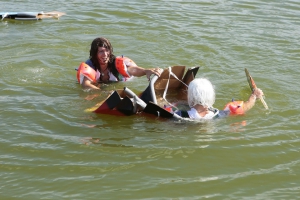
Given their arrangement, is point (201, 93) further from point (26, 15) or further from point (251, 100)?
point (26, 15)

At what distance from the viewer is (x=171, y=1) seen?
1417 centimetres

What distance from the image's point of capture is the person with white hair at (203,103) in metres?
6.64

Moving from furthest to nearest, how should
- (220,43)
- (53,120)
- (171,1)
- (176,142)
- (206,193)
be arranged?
(171,1), (220,43), (53,120), (176,142), (206,193)

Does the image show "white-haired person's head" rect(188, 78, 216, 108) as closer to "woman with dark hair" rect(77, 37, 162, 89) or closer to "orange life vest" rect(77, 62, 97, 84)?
"woman with dark hair" rect(77, 37, 162, 89)

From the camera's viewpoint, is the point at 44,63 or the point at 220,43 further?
the point at 220,43

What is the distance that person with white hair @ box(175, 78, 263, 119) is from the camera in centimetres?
664

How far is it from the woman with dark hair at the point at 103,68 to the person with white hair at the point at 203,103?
134 cm

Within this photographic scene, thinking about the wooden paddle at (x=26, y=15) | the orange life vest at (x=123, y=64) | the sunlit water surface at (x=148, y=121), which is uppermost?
the wooden paddle at (x=26, y=15)

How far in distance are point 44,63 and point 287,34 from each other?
17.0 ft

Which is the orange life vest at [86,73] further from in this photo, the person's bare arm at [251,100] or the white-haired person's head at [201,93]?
the person's bare arm at [251,100]

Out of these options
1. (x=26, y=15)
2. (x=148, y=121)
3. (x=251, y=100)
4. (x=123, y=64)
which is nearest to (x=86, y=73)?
(x=123, y=64)

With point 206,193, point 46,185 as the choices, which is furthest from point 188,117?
point 46,185

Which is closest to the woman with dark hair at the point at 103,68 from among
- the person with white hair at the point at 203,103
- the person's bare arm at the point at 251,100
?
the person with white hair at the point at 203,103

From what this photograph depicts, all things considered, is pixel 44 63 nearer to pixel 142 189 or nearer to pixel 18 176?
pixel 18 176
